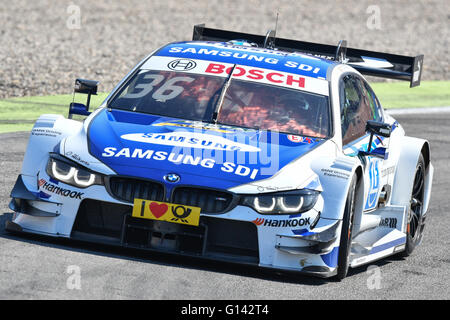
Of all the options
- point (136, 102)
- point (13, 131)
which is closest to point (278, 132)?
point (136, 102)

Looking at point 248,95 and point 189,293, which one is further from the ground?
point 248,95

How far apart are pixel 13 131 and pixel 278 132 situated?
5.92m

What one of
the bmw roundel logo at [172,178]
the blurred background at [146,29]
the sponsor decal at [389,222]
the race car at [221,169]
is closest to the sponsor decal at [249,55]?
the race car at [221,169]

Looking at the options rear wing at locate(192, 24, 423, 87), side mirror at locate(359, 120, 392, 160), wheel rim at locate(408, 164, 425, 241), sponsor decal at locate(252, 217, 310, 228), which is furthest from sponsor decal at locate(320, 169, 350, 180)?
rear wing at locate(192, 24, 423, 87)

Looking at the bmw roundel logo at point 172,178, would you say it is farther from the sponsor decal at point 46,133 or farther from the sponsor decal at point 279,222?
the sponsor decal at point 46,133

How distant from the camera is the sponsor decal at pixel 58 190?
6355 millimetres

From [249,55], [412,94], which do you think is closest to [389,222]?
[249,55]

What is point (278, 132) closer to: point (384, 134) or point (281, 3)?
point (384, 134)

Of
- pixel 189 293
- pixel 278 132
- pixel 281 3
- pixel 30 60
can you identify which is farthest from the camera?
pixel 281 3

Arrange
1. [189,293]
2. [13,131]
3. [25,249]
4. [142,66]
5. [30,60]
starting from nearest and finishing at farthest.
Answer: [189,293], [25,249], [142,66], [13,131], [30,60]

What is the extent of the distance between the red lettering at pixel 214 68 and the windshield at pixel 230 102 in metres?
0.08

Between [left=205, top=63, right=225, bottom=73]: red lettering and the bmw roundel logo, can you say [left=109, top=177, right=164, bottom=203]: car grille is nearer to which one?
the bmw roundel logo

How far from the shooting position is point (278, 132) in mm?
7148

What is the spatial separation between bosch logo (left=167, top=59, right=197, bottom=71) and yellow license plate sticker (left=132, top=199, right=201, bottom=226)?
177 cm
